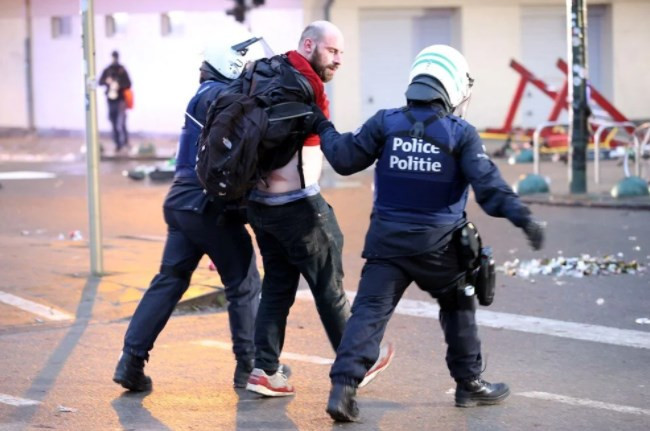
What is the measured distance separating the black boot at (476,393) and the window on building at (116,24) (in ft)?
90.6

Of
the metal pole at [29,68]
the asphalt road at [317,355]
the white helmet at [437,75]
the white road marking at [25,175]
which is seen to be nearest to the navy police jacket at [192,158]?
the asphalt road at [317,355]

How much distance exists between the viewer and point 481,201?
5.94m

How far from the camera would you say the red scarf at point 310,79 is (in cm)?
633

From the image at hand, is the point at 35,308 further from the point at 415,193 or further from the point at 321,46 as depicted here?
the point at 415,193

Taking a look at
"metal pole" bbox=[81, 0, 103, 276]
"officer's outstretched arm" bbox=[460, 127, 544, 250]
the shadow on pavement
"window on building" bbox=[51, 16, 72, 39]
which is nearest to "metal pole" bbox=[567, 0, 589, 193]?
"metal pole" bbox=[81, 0, 103, 276]

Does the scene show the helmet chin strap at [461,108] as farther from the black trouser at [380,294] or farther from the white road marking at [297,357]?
the white road marking at [297,357]

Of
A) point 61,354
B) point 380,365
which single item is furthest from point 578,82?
point 380,365

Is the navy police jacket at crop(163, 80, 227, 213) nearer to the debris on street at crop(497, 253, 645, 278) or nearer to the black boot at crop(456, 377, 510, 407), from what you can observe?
the black boot at crop(456, 377, 510, 407)

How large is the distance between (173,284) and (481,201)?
1.90 metres

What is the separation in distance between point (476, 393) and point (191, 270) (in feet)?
5.65

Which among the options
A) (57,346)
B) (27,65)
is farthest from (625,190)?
(27,65)

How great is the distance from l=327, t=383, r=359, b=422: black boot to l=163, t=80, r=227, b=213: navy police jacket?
129cm

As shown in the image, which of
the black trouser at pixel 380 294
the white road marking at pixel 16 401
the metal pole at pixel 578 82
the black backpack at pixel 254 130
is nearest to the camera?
the black trouser at pixel 380 294

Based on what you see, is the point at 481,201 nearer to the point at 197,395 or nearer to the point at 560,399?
the point at 560,399
